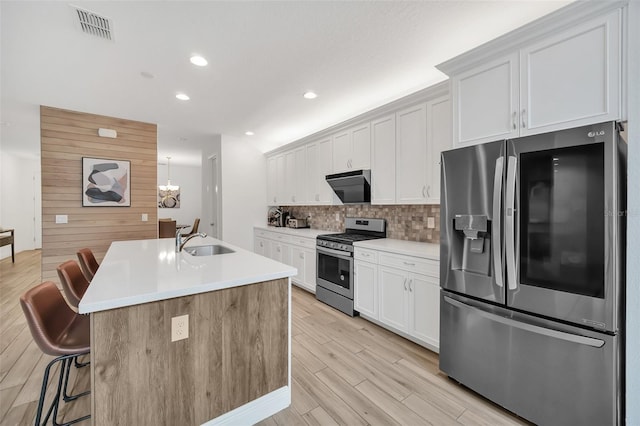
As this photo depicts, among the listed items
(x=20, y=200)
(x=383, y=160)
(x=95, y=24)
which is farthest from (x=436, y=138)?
(x=20, y=200)

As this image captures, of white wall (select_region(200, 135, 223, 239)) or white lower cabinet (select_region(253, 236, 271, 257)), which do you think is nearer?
white lower cabinet (select_region(253, 236, 271, 257))

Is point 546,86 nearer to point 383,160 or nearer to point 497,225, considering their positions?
point 497,225

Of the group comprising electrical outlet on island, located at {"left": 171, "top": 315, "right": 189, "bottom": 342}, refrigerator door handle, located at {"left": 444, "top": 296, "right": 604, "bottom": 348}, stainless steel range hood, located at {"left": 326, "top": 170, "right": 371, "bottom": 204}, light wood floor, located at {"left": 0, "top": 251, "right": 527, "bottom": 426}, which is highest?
stainless steel range hood, located at {"left": 326, "top": 170, "right": 371, "bottom": 204}

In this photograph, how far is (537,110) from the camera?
64.2 inches

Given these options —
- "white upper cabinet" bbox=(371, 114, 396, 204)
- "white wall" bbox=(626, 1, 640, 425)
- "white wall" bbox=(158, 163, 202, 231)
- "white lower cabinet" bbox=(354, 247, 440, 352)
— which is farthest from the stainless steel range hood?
"white wall" bbox=(158, 163, 202, 231)

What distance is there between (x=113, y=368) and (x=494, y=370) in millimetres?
2191

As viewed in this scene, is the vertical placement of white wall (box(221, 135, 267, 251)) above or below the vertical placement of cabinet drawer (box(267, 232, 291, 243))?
above

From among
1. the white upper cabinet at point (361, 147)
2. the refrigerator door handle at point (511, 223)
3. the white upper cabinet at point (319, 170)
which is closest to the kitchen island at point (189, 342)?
the refrigerator door handle at point (511, 223)

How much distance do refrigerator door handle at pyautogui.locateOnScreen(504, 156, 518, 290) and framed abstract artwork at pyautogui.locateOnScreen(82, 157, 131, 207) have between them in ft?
15.9

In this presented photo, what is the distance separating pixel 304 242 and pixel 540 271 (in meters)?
2.97

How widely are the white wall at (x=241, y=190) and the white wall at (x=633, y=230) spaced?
501 centimetres

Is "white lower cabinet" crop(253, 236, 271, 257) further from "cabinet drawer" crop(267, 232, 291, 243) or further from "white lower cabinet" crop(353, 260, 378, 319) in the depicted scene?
"white lower cabinet" crop(353, 260, 378, 319)

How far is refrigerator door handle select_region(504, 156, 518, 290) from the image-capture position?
5.48 feet

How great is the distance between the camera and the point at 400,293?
268 cm
